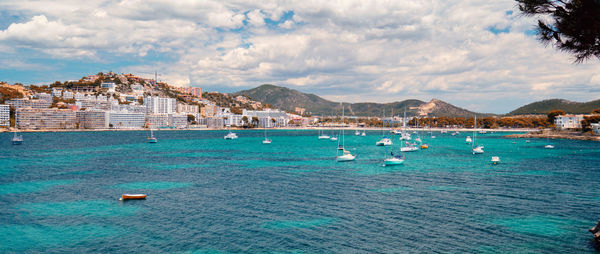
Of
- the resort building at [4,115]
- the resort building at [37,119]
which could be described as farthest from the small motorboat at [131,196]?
the resort building at [4,115]

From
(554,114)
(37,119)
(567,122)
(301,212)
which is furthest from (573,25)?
(37,119)

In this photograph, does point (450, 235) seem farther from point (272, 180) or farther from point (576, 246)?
point (272, 180)

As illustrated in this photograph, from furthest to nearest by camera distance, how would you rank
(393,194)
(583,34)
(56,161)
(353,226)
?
(56,161) → (393,194) → (353,226) → (583,34)

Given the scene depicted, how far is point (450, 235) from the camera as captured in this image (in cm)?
2072

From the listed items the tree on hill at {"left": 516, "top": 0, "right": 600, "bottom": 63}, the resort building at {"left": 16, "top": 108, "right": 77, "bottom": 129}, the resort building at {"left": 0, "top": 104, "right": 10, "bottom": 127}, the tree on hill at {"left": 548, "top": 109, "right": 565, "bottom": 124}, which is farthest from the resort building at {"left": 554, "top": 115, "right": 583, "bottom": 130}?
the resort building at {"left": 0, "top": 104, "right": 10, "bottom": 127}

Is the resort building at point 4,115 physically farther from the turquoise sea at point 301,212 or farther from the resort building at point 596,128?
the resort building at point 596,128

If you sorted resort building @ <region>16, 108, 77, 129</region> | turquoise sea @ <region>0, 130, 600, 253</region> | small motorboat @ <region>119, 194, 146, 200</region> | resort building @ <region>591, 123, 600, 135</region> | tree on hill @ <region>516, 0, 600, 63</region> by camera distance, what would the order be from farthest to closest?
resort building @ <region>16, 108, 77, 129</region>
resort building @ <region>591, 123, 600, 135</region>
small motorboat @ <region>119, 194, 146, 200</region>
turquoise sea @ <region>0, 130, 600, 253</region>
tree on hill @ <region>516, 0, 600, 63</region>

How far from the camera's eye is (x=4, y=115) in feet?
604

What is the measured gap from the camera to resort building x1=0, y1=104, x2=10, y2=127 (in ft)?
595

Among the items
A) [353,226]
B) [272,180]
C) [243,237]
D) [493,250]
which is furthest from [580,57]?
[272,180]

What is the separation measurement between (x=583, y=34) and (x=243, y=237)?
57.6ft

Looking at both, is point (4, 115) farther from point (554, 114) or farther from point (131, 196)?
point (554, 114)

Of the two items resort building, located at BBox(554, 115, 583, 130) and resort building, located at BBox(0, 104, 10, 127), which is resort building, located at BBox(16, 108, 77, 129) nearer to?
resort building, located at BBox(0, 104, 10, 127)

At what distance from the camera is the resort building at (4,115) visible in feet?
595
